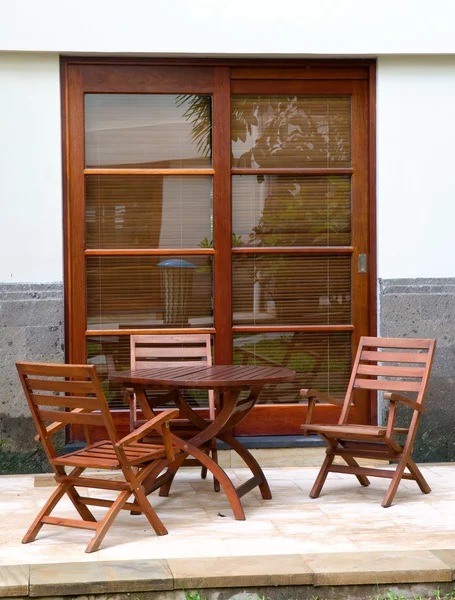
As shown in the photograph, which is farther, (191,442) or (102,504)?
(191,442)

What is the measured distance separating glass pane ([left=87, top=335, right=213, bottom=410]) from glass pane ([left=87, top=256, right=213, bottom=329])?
0.33ft

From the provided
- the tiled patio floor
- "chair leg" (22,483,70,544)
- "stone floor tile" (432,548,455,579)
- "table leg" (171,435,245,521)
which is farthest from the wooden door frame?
"stone floor tile" (432,548,455,579)

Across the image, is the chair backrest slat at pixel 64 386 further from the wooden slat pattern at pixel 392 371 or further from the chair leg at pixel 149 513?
the wooden slat pattern at pixel 392 371

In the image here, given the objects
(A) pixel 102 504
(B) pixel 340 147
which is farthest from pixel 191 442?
(B) pixel 340 147

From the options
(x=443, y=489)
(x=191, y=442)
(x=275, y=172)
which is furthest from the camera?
(x=275, y=172)

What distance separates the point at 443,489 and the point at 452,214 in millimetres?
2028

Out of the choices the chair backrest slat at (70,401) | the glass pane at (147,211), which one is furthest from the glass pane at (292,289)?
the chair backrest slat at (70,401)

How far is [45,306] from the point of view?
6.46 meters

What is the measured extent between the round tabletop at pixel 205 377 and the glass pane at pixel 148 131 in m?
1.71

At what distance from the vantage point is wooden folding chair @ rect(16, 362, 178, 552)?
14.8ft

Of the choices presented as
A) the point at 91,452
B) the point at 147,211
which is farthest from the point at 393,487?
the point at 147,211

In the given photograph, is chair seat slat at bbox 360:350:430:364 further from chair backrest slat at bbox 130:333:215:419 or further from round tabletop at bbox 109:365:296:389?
chair backrest slat at bbox 130:333:215:419
